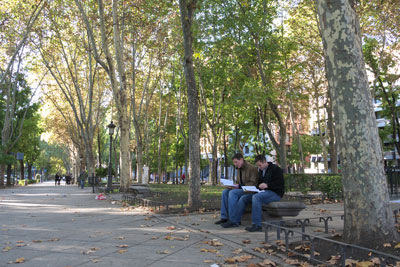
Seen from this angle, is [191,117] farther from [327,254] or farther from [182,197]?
[327,254]

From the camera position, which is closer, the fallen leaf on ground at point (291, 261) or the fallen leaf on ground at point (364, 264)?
the fallen leaf on ground at point (364, 264)

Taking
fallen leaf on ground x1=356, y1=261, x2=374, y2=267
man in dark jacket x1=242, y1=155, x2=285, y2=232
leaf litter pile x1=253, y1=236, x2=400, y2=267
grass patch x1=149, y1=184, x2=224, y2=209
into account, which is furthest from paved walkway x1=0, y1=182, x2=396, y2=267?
grass patch x1=149, y1=184, x2=224, y2=209

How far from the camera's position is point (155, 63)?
27.6 metres

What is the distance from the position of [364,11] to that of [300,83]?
9.41 metres

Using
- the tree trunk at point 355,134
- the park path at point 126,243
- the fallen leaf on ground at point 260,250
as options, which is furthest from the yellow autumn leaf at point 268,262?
the tree trunk at point 355,134

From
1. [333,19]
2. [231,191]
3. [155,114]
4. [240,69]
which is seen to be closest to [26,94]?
[155,114]

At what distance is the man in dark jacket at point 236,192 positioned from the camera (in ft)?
21.2

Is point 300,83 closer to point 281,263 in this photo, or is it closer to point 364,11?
point 364,11

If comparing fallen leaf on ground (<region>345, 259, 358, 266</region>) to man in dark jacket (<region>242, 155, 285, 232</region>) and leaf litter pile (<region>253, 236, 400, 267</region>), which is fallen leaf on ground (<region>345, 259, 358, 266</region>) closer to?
leaf litter pile (<region>253, 236, 400, 267</region>)

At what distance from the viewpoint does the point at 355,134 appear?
4.25 m

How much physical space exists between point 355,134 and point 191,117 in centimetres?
567

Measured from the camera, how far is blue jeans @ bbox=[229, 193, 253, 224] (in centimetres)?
630

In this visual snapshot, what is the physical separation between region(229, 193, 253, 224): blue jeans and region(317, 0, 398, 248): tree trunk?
2184 millimetres

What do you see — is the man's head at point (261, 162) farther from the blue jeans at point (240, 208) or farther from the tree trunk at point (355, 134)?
the tree trunk at point (355, 134)
